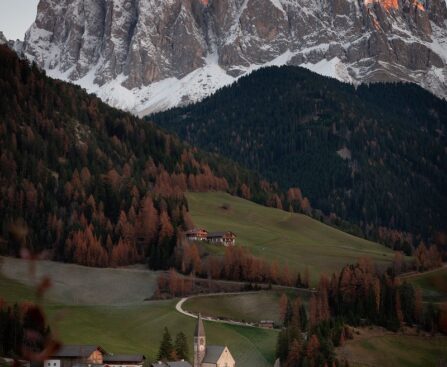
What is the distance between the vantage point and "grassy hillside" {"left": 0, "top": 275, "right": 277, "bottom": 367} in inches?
5157

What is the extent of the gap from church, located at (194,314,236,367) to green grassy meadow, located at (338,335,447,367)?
16808 mm

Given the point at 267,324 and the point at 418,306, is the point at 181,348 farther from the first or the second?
the point at 418,306

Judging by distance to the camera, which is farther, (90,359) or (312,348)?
(312,348)

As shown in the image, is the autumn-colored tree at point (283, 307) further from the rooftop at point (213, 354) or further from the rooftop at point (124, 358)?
the rooftop at point (124, 358)

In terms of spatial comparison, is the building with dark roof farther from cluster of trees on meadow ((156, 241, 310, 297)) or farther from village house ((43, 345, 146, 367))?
cluster of trees on meadow ((156, 241, 310, 297))

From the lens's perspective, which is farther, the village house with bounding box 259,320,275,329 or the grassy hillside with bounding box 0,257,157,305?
the grassy hillside with bounding box 0,257,157,305

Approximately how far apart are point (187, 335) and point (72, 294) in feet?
147

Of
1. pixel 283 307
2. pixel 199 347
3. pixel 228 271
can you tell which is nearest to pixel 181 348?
pixel 199 347

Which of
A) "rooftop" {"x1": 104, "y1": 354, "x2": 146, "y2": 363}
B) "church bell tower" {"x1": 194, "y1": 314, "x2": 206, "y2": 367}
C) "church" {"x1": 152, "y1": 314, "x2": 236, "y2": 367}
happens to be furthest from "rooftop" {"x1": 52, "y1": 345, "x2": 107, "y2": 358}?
"church" {"x1": 152, "y1": 314, "x2": 236, "y2": 367}

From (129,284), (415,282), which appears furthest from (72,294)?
(415,282)

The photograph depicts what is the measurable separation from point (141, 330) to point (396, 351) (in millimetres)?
36525

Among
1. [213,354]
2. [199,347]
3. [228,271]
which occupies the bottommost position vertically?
[213,354]

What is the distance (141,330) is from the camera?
473 ft

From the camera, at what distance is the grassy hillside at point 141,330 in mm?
131000
